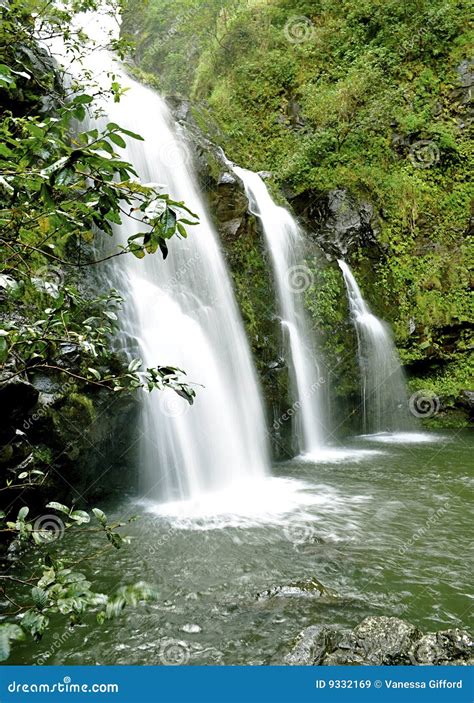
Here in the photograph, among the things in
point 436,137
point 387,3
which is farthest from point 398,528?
point 387,3

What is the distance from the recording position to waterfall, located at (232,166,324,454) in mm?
9297

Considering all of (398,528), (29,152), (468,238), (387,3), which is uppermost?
(387,3)

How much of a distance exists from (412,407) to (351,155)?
23.0ft

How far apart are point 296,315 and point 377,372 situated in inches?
101

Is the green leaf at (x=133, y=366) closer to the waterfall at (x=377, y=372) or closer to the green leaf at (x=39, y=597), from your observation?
the green leaf at (x=39, y=597)

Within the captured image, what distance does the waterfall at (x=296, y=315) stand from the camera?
9.30m

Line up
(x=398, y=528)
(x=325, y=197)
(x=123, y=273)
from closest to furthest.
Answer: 1. (x=398, y=528)
2. (x=123, y=273)
3. (x=325, y=197)

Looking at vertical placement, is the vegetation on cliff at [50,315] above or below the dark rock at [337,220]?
below

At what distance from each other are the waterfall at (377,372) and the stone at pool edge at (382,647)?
316 inches

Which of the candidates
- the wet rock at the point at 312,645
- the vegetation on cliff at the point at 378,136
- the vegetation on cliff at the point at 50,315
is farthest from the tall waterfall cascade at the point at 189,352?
the wet rock at the point at 312,645

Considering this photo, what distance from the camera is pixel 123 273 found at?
700 cm

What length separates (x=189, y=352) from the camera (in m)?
7.02

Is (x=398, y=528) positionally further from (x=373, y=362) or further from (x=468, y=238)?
(x=468, y=238)

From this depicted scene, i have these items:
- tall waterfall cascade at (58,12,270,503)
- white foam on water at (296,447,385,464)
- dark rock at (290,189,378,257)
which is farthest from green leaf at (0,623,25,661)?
dark rock at (290,189,378,257)
